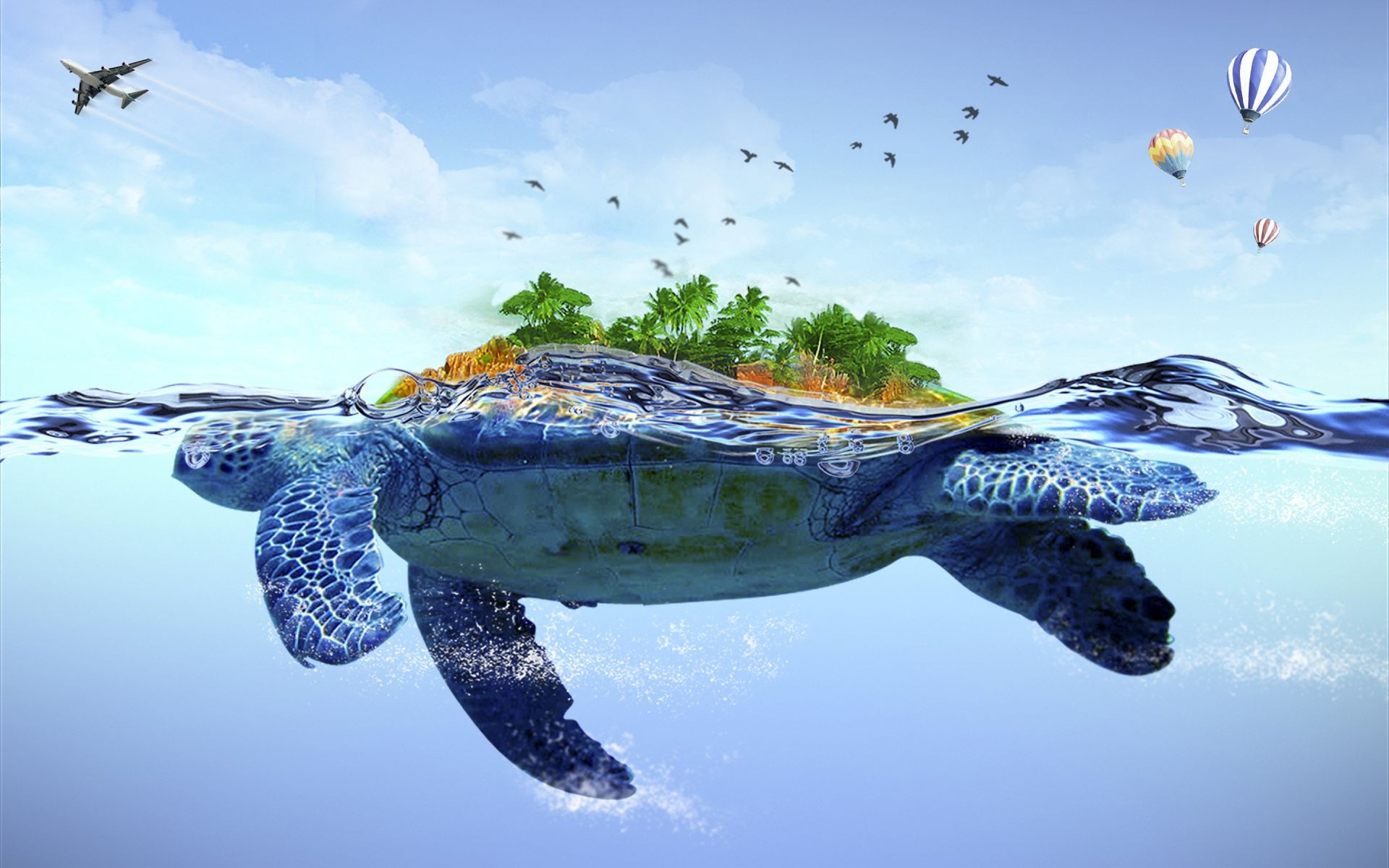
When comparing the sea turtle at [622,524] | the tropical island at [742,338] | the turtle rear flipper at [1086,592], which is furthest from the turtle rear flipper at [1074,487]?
the tropical island at [742,338]

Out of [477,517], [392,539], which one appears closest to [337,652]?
[477,517]

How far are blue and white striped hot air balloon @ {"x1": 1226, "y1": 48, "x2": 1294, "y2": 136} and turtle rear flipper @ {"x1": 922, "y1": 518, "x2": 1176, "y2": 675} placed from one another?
818 cm

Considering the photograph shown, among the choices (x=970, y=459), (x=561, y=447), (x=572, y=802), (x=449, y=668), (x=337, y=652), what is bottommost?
(x=572, y=802)

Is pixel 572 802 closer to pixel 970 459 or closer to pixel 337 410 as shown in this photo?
pixel 337 410

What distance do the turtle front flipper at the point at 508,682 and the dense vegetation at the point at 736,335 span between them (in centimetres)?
416

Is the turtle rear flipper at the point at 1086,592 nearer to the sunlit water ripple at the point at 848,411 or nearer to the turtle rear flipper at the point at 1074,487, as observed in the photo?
the turtle rear flipper at the point at 1074,487

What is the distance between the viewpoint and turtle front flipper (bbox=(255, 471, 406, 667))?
545 cm

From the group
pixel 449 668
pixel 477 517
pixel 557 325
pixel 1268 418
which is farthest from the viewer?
pixel 557 325

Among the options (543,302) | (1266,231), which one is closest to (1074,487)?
(543,302)

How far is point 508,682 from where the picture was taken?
7.66 metres

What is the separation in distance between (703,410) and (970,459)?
253cm

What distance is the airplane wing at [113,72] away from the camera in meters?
8.42

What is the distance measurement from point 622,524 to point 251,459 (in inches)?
135

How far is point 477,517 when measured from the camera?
24.5 feet
